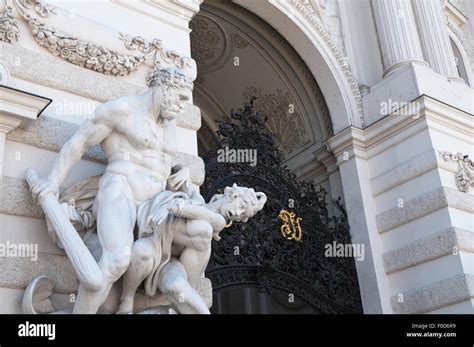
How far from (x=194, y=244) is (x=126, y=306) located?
72 cm

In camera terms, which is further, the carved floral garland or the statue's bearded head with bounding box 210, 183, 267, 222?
the carved floral garland

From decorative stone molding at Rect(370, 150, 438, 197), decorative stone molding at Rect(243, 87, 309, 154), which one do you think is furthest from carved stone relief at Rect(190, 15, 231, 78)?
decorative stone molding at Rect(370, 150, 438, 197)

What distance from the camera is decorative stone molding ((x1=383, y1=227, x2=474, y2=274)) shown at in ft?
26.3

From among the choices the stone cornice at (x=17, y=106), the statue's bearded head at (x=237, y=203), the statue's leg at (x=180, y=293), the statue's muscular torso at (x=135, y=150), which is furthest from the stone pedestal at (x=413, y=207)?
the stone cornice at (x=17, y=106)

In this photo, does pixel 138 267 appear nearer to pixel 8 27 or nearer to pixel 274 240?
pixel 8 27

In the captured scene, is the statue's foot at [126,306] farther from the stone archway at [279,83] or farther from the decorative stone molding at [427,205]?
the stone archway at [279,83]

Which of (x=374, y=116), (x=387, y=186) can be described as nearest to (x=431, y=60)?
(x=374, y=116)

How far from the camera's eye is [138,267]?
460 centimetres

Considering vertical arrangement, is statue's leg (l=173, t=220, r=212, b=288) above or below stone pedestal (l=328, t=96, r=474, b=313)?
below

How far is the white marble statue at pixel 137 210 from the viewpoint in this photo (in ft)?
14.8

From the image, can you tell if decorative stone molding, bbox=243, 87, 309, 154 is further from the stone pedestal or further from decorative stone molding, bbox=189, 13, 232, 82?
the stone pedestal

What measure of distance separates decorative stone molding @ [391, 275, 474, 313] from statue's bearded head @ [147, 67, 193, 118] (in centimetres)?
465

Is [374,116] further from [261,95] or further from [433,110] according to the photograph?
[261,95]
